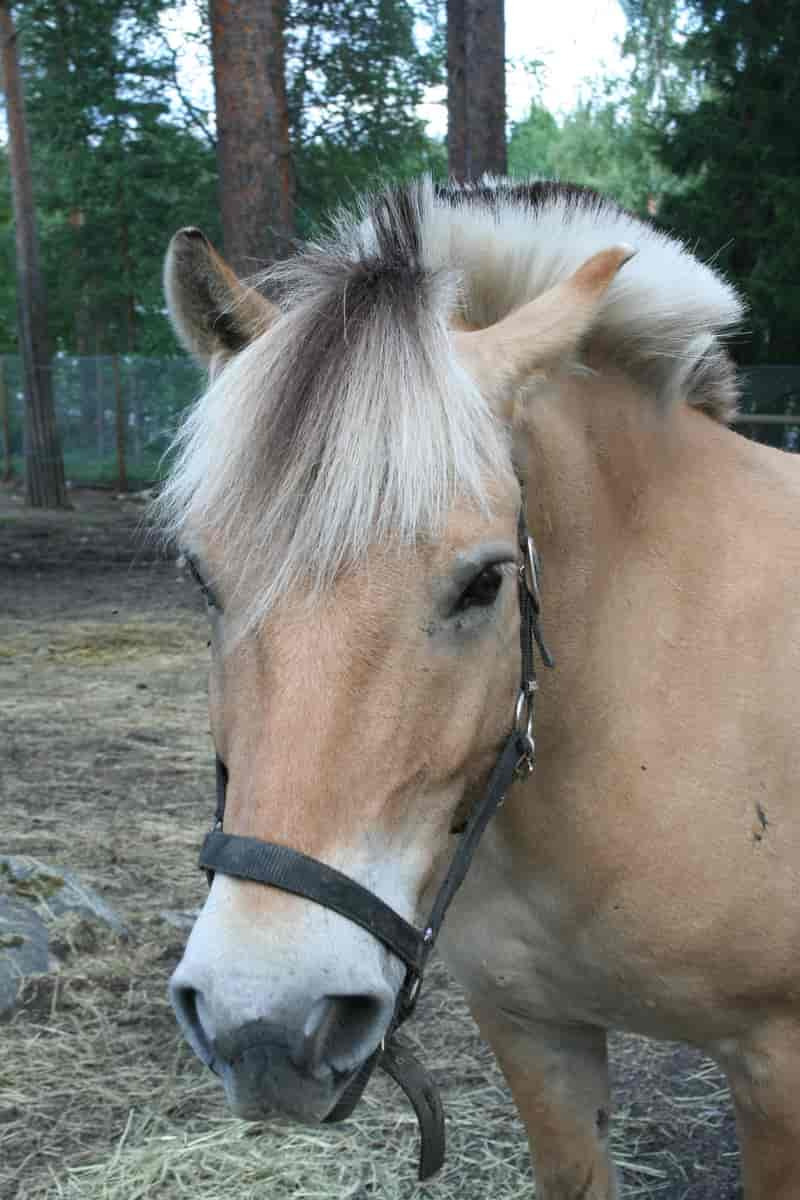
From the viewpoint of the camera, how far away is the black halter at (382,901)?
1460 mm

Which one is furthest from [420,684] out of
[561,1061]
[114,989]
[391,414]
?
[114,989]

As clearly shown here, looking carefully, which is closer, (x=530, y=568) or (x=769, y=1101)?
(x=530, y=568)

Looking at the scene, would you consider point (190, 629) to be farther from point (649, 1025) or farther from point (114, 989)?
point (649, 1025)

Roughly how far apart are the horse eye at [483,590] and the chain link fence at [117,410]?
17.7 meters

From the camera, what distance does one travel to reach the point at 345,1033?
4.92 ft

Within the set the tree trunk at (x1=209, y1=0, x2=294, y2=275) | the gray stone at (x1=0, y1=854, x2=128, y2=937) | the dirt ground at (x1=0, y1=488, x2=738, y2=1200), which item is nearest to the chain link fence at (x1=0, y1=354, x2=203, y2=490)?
the tree trunk at (x1=209, y1=0, x2=294, y2=275)

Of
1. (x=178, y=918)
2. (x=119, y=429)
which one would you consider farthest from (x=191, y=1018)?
(x=119, y=429)

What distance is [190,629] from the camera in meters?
8.95

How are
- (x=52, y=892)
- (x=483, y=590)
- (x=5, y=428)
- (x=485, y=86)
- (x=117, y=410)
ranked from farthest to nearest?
(x=5, y=428) → (x=117, y=410) → (x=485, y=86) → (x=52, y=892) → (x=483, y=590)

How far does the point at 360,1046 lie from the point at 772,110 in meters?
12.7

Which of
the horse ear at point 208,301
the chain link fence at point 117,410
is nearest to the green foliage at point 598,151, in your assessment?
the chain link fence at point 117,410

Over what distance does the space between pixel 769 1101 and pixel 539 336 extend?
1.32 meters

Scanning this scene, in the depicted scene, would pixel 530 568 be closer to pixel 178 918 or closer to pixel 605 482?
pixel 605 482

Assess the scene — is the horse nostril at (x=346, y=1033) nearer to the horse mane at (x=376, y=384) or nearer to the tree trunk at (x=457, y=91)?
the horse mane at (x=376, y=384)
